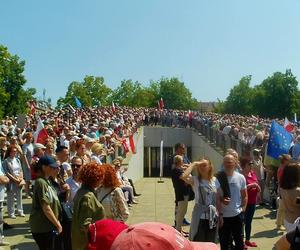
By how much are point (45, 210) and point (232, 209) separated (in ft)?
9.89

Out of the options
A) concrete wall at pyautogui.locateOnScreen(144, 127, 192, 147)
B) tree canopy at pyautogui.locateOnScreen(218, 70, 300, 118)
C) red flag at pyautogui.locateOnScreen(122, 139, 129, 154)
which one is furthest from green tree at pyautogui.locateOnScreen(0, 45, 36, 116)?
tree canopy at pyautogui.locateOnScreen(218, 70, 300, 118)

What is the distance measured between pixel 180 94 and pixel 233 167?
335ft

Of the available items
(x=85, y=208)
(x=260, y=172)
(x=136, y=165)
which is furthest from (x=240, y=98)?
(x=85, y=208)

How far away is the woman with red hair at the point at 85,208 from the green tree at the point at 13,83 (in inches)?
2111

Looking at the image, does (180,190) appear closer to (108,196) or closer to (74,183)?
(74,183)

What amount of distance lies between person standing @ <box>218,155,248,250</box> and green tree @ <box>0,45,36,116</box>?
2058 inches

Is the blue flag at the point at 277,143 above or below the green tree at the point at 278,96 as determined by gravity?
below

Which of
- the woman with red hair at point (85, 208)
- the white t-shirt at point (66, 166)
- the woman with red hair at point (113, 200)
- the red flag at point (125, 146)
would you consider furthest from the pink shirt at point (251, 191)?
the red flag at point (125, 146)

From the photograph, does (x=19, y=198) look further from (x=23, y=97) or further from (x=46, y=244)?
(x=23, y=97)

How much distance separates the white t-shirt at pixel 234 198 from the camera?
7852 mm

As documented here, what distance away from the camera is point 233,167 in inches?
309

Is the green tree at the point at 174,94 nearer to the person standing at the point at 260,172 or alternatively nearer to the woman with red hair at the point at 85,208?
the person standing at the point at 260,172

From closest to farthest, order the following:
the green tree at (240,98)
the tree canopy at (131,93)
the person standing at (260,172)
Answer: the person standing at (260,172) < the tree canopy at (131,93) < the green tree at (240,98)

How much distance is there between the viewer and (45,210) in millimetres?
6230
